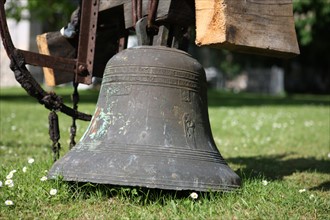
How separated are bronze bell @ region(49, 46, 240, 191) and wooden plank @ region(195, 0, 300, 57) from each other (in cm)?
36

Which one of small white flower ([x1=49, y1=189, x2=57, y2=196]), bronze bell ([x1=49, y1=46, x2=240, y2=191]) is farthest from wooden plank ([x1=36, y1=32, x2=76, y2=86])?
small white flower ([x1=49, y1=189, x2=57, y2=196])

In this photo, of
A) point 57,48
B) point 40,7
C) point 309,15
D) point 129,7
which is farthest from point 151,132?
point 309,15

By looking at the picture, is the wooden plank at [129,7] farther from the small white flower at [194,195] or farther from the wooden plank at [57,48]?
the small white flower at [194,195]

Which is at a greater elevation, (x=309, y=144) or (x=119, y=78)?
(x=119, y=78)

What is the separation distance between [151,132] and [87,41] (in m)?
1.28

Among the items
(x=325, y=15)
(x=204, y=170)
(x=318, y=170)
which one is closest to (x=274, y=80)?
(x=325, y=15)

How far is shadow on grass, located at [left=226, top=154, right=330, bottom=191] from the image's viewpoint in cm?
521

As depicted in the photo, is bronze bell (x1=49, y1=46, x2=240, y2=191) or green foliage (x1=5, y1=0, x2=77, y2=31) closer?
bronze bell (x1=49, y1=46, x2=240, y2=191)

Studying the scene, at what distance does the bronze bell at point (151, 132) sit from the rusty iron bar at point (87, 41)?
0.58m

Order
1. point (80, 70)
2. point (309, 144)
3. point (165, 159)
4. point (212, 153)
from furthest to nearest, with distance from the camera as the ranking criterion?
point (309, 144) → point (80, 70) → point (212, 153) → point (165, 159)

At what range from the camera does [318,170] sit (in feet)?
17.9

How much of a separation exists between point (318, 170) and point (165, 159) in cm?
244

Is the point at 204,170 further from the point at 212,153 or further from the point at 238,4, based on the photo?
the point at 238,4

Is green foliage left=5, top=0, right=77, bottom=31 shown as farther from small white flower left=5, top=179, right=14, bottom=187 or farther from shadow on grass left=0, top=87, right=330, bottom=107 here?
small white flower left=5, top=179, right=14, bottom=187
